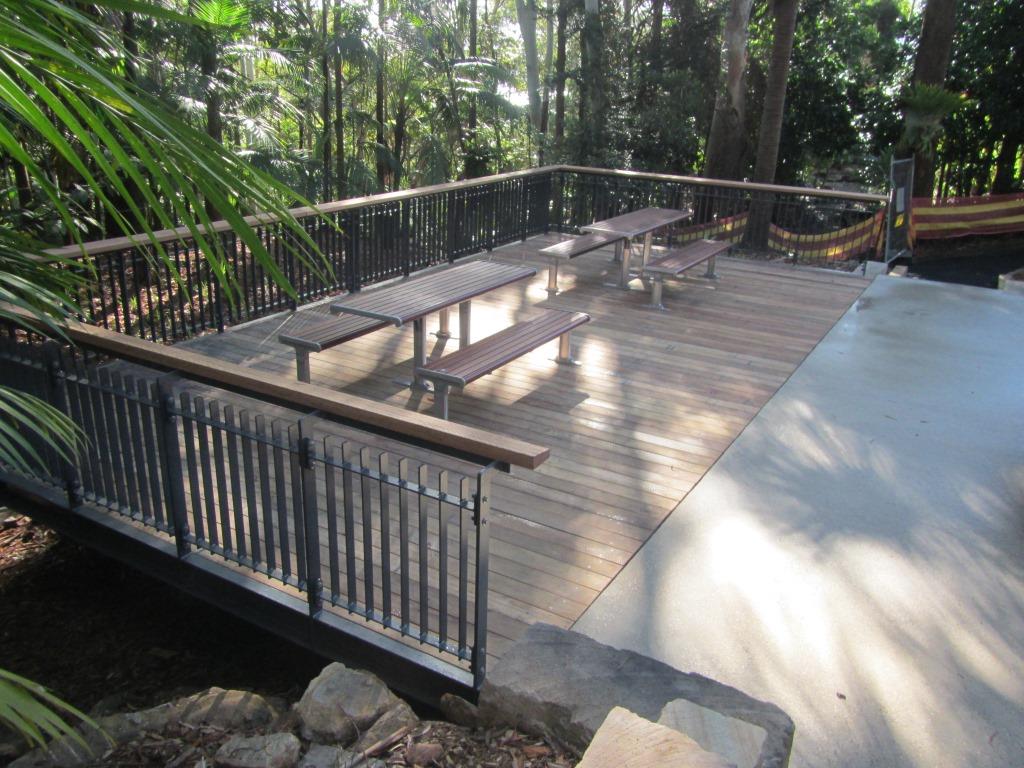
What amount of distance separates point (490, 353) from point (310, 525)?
2.27 metres

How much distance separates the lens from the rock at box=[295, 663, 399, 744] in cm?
267

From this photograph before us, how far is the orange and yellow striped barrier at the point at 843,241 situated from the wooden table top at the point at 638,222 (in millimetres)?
1474

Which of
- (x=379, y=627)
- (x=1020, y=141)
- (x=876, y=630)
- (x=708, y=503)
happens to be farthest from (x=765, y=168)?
(x=379, y=627)

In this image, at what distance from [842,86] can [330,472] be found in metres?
16.0

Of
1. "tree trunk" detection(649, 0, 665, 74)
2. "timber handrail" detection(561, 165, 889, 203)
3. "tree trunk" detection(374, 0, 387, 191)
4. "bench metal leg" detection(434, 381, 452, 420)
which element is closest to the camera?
"bench metal leg" detection(434, 381, 452, 420)

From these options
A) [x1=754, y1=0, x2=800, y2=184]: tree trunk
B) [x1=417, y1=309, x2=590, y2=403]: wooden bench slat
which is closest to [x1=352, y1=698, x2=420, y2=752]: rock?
[x1=417, y1=309, x2=590, y2=403]: wooden bench slat

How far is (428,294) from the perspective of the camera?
19.2 ft

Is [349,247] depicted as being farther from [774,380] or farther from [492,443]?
[492,443]

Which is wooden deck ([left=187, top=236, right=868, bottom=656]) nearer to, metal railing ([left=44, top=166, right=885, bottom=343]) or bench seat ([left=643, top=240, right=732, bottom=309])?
bench seat ([left=643, top=240, right=732, bottom=309])

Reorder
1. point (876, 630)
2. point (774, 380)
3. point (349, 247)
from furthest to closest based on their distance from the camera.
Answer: point (349, 247) → point (774, 380) → point (876, 630)

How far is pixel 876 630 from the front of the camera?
3.55 metres

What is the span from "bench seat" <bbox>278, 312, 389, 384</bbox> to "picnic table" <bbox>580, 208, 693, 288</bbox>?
3.14 m

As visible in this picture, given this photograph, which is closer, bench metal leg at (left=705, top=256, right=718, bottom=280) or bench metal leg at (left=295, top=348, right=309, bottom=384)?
bench metal leg at (left=295, top=348, right=309, bottom=384)

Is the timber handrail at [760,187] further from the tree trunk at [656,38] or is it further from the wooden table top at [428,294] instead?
the tree trunk at [656,38]
